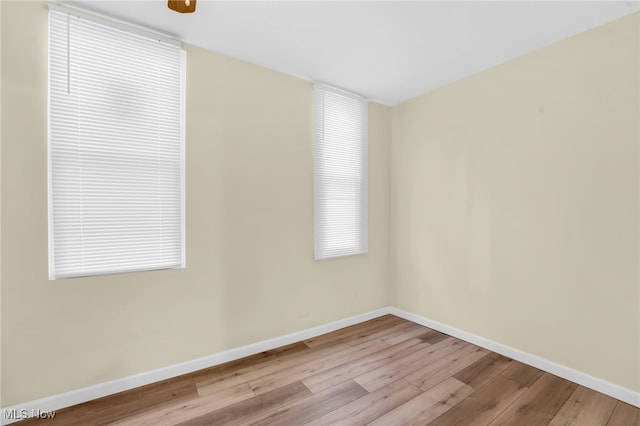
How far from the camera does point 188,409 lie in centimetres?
188

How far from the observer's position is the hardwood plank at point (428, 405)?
70.1 inches

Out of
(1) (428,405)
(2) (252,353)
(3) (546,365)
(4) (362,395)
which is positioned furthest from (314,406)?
(3) (546,365)

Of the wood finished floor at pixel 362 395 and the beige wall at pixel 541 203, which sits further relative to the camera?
the beige wall at pixel 541 203

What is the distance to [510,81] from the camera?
8.39 ft

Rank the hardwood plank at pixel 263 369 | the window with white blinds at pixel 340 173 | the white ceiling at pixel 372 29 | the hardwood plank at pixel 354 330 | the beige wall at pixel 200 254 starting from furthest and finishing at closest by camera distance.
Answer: the window with white blinds at pixel 340 173, the hardwood plank at pixel 354 330, the hardwood plank at pixel 263 369, the white ceiling at pixel 372 29, the beige wall at pixel 200 254

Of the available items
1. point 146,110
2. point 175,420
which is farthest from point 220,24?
point 175,420

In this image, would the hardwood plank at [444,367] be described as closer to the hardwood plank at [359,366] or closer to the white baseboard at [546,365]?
the white baseboard at [546,365]

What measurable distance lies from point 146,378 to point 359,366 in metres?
1.70

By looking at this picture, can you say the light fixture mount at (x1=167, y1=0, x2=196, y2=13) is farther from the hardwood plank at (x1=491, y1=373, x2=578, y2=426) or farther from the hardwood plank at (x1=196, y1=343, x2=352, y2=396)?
the hardwood plank at (x1=491, y1=373, x2=578, y2=426)

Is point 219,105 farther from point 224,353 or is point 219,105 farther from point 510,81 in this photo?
point 510,81

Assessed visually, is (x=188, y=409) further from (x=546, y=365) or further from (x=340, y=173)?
(x=546, y=365)

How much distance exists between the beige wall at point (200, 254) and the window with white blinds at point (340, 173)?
0.13 meters

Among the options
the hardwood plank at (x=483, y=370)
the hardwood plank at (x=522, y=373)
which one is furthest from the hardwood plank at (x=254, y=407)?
the hardwood plank at (x=522, y=373)

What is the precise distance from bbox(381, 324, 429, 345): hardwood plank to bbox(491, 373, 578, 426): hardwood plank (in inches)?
42.6
